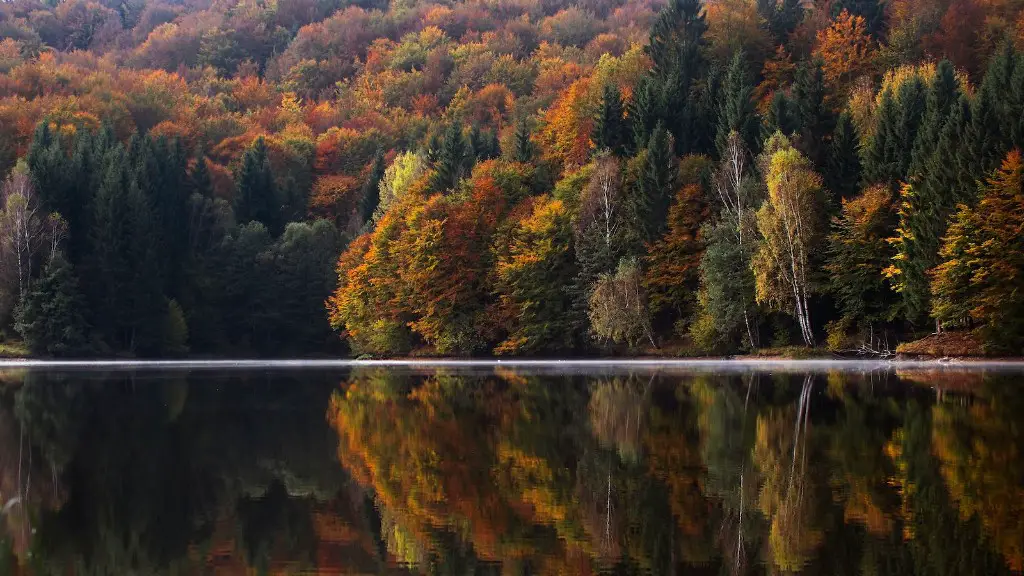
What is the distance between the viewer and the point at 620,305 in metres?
75.8

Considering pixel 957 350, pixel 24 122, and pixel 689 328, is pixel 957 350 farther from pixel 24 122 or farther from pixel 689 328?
pixel 24 122

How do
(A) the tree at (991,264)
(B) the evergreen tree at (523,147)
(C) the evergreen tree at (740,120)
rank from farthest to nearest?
(B) the evergreen tree at (523,147) < (C) the evergreen tree at (740,120) < (A) the tree at (991,264)

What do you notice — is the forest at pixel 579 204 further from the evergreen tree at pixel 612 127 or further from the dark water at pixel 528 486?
Result: the dark water at pixel 528 486

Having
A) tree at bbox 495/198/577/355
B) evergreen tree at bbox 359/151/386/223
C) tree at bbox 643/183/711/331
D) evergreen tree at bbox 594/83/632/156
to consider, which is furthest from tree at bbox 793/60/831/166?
evergreen tree at bbox 359/151/386/223

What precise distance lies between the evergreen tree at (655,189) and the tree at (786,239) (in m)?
9.40

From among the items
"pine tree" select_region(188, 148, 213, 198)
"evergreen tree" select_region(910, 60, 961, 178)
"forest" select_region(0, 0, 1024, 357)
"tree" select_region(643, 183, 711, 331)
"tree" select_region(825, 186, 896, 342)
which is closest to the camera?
"evergreen tree" select_region(910, 60, 961, 178)

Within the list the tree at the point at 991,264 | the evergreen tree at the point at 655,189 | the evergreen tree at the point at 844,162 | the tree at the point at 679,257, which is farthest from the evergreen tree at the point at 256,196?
the tree at the point at 991,264

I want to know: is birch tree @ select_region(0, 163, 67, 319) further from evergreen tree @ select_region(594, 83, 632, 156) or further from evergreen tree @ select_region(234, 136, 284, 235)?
evergreen tree @ select_region(594, 83, 632, 156)

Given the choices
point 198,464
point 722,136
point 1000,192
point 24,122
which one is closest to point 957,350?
point 1000,192

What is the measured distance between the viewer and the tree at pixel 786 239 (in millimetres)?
69688

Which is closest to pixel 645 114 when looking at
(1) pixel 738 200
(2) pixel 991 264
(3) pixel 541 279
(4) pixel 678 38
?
(3) pixel 541 279

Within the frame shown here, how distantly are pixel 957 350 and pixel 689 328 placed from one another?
1905 cm

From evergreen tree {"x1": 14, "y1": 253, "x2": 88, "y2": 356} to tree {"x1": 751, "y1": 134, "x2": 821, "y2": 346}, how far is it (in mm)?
51918

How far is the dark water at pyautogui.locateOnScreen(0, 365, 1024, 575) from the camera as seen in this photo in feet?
48.6
